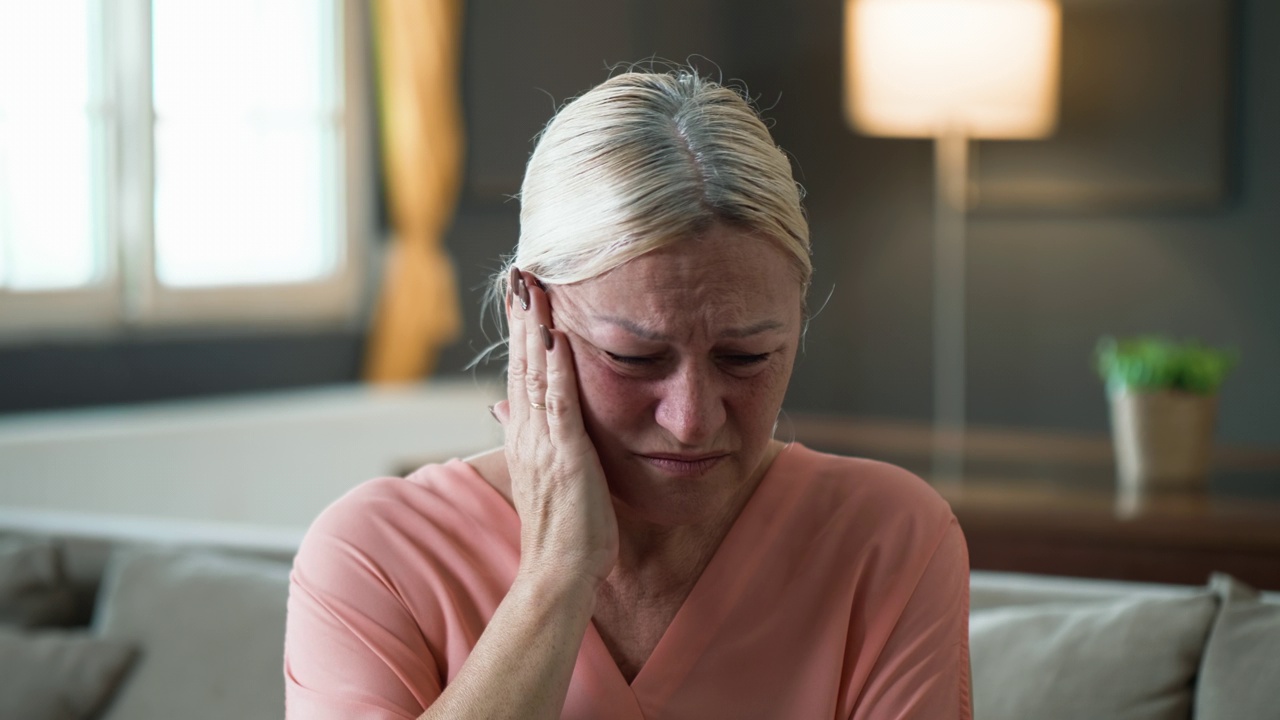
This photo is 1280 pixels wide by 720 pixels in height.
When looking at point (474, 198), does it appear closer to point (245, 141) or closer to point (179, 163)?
point (245, 141)

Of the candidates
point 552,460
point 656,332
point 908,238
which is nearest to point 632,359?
point 656,332

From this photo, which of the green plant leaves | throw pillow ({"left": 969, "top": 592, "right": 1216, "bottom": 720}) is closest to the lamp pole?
the green plant leaves

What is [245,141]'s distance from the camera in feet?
14.3

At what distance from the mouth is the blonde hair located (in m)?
0.18

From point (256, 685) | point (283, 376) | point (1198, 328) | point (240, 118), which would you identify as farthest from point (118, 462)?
point (1198, 328)

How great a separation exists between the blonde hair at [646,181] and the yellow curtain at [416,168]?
3.50 m

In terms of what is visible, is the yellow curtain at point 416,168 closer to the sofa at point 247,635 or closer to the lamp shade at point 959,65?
the lamp shade at point 959,65

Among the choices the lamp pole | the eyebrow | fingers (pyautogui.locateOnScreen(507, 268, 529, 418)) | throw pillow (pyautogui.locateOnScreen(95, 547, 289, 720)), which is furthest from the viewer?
the lamp pole

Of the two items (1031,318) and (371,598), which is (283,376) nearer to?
(1031,318)

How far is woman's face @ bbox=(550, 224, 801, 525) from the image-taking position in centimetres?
124

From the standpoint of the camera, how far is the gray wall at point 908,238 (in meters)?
3.97

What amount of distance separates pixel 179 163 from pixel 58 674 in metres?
2.31

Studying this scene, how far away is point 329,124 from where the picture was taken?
183 inches

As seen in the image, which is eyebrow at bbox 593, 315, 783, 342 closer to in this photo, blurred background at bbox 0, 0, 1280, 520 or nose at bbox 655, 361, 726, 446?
nose at bbox 655, 361, 726, 446
